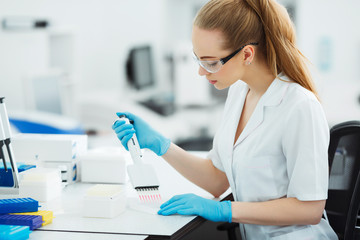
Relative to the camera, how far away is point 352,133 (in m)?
1.64

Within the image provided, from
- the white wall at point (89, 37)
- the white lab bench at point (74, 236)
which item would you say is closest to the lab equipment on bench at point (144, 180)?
the white lab bench at point (74, 236)

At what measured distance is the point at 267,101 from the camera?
156cm

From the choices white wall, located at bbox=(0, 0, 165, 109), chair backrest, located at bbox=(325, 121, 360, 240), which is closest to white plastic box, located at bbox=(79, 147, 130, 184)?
chair backrest, located at bbox=(325, 121, 360, 240)

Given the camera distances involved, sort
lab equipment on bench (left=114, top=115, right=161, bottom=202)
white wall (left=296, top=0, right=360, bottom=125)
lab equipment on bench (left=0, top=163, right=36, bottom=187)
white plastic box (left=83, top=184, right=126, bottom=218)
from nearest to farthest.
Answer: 1. white plastic box (left=83, top=184, right=126, bottom=218)
2. lab equipment on bench (left=114, top=115, right=161, bottom=202)
3. lab equipment on bench (left=0, top=163, right=36, bottom=187)
4. white wall (left=296, top=0, right=360, bottom=125)

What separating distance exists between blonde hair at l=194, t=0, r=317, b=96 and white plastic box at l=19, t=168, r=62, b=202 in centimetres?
72

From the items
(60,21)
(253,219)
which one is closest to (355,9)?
(60,21)

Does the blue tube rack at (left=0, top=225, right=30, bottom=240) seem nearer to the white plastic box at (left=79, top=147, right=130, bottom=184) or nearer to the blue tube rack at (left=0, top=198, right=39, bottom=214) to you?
the blue tube rack at (left=0, top=198, right=39, bottom=214)

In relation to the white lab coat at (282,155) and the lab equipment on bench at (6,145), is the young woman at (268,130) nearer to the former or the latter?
the white lab coat at (282,155)

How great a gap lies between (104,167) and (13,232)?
2.07ft

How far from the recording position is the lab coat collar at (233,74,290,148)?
1.54 meters

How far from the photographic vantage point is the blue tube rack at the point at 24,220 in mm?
1373

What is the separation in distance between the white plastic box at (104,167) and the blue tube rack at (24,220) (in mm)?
479

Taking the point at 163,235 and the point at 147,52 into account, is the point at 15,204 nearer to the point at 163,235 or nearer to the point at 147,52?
the point at 163,235

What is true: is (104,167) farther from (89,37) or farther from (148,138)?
(89,37)
